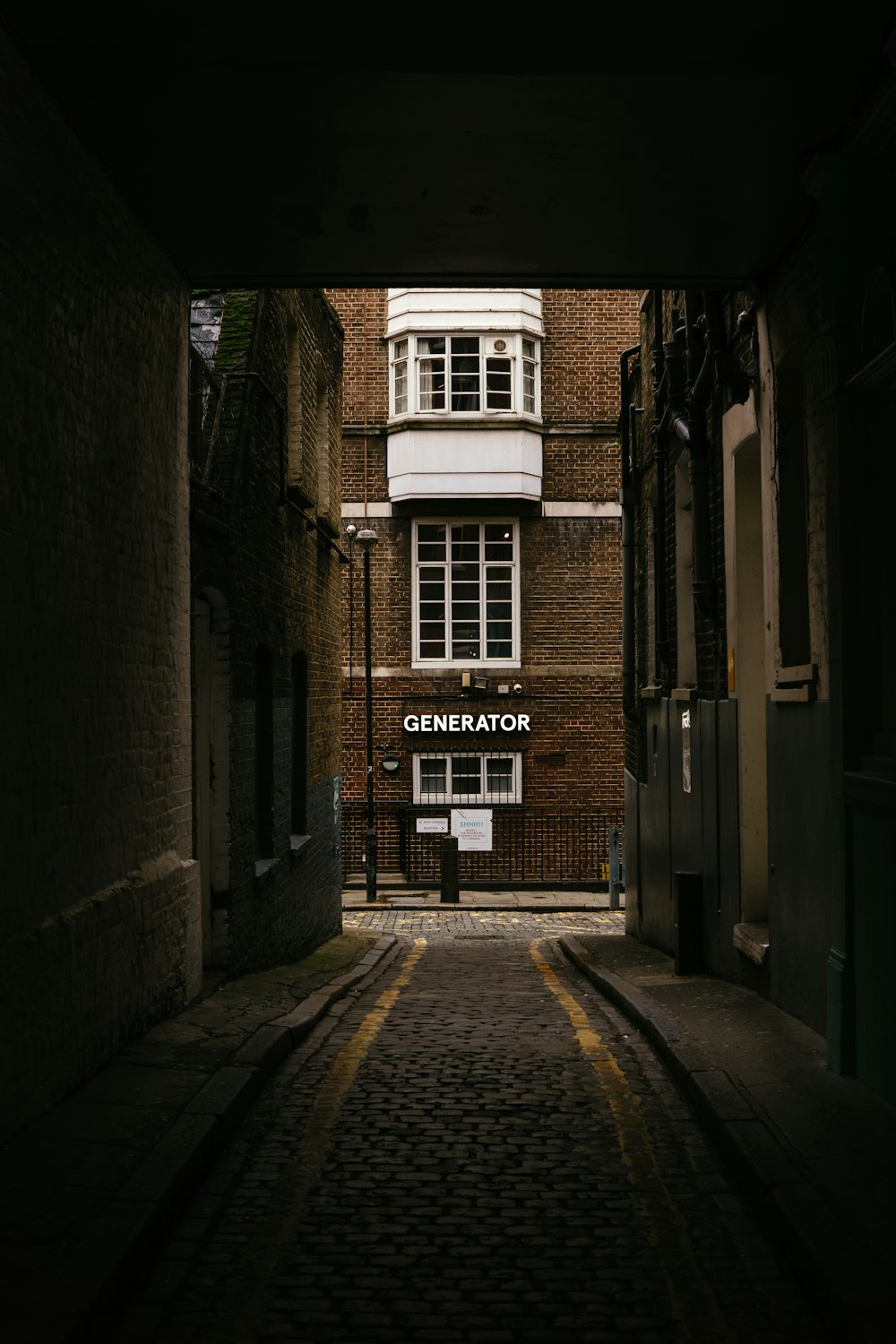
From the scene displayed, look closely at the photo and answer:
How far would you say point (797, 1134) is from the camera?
20.2 ft

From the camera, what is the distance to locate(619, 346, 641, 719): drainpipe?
1703cm

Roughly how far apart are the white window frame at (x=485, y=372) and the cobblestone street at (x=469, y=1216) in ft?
64.1

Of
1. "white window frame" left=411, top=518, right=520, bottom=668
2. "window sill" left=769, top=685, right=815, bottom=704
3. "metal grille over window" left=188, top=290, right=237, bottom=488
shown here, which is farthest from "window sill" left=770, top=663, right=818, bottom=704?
"white window frame" left=411, top=518, right=520, bottom=668

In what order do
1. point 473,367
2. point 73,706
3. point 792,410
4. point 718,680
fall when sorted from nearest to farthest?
point 73,706
point 792,410
point 718,680
point 473,367

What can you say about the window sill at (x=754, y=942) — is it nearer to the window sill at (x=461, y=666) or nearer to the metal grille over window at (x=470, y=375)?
the window sill at (x=461, y=666)

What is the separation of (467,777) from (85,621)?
67.9ft

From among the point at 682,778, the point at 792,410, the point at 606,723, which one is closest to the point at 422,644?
the point at 606,723

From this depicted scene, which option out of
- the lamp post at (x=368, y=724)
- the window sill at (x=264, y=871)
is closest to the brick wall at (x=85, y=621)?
the window sill at (x=264, y=871)

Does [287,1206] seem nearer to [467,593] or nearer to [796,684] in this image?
[796,684]

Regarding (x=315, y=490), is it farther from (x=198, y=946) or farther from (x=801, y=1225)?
(x=801, y=1225)

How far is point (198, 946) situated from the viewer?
9883 mm

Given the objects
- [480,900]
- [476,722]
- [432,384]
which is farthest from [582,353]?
[480,900]

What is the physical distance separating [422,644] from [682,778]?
49.6ft

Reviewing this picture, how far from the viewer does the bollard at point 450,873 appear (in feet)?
79.9
